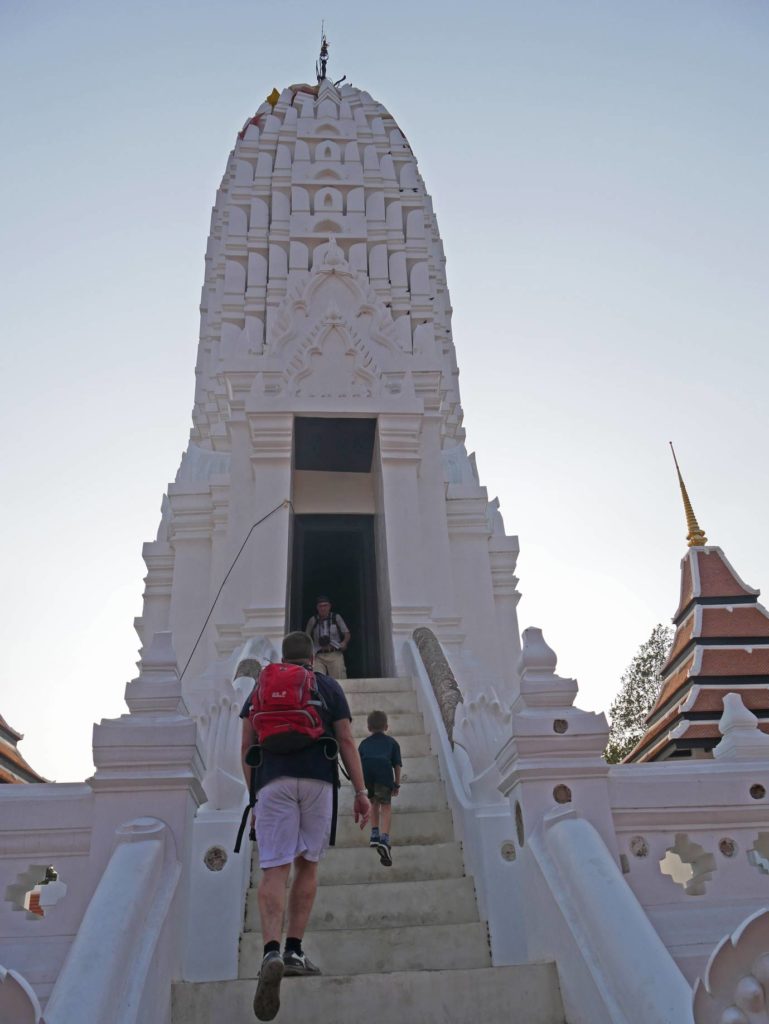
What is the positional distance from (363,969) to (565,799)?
1.41 m

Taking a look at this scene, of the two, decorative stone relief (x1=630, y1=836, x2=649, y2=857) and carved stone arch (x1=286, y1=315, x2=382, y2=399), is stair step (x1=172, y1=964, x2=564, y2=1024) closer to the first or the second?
decorative stone relief (x1=630, y1=836, x2=649, y2=857)

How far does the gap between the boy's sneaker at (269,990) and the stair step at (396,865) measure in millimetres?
2135

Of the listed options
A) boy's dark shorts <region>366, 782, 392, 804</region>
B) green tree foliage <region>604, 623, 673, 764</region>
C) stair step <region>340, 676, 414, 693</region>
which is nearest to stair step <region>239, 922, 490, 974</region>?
boy's dark shorts <region>366, 782, 392, 804</region>

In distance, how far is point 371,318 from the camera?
522 inches

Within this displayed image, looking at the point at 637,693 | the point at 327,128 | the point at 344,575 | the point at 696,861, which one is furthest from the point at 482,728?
the point at 637,693

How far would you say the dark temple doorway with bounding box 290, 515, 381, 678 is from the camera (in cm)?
1280

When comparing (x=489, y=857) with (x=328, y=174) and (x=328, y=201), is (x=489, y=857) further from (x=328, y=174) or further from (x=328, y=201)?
(x=328, y=174)

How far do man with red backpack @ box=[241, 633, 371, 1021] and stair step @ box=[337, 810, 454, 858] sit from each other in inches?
84.7

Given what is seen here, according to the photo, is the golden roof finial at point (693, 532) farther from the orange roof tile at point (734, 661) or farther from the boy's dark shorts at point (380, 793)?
the boy's dark shorts at point (380, 793)

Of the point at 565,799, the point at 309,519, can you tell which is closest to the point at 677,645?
the point at 309,519

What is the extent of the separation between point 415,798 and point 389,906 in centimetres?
137

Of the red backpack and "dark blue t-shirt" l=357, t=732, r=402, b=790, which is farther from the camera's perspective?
"dark blue t-shirt" l=357, t=732, r=402, b=790

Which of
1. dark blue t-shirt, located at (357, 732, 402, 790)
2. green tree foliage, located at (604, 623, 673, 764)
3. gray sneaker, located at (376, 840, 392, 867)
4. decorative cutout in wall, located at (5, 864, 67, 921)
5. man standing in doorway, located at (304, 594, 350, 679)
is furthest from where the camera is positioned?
green tree foliage, located at (604, 623, 673, 764)

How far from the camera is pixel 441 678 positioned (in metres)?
7.58
